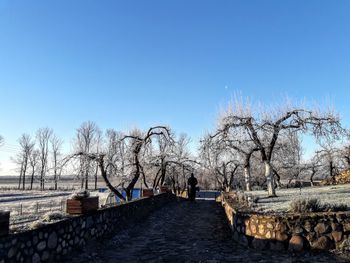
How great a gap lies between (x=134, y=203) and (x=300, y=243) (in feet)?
23.6

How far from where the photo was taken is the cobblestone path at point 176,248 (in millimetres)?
6758

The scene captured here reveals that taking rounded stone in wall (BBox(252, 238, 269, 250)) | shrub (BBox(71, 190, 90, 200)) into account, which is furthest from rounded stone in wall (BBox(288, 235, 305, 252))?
shrub (BBox(71, 190, 90, 200))

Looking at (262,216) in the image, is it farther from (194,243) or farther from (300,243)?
(194,243)

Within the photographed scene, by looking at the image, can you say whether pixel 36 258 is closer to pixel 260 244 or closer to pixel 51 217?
pixel 51 217

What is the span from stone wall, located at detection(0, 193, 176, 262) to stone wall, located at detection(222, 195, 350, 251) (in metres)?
3.85

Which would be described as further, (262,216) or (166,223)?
(166,223)

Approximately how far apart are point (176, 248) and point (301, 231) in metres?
2.87

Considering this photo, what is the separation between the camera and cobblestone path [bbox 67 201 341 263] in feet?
22.2

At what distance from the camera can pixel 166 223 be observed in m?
12.2

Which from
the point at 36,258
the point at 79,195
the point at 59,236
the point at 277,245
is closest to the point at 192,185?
the point at 79,195

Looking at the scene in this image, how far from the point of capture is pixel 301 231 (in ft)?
23.6

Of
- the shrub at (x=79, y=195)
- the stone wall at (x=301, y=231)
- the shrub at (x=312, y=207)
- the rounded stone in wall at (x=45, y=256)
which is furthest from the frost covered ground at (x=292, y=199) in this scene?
the rounded stone in wall at (x=45, y=256)

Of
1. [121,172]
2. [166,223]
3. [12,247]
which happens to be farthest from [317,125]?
[121,172]

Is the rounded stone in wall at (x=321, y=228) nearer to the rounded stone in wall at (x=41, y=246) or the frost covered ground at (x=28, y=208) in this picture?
the rounded stone in wall at (x=41, y=246)
